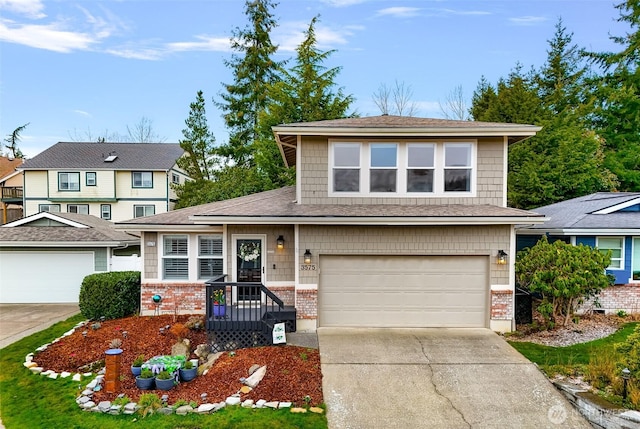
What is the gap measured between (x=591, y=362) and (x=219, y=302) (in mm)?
7895

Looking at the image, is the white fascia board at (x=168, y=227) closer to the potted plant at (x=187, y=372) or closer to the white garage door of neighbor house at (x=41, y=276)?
the potted plant at (x=187, y=372)

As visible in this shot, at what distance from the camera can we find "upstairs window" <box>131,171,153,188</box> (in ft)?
86.7

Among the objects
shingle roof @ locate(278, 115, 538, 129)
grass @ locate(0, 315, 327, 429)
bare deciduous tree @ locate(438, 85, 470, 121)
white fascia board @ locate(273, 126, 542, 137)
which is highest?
bare deciduous tree @ locate(438, 85, 470, 121)

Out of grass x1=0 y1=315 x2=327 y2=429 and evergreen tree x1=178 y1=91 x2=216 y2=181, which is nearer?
grass x1=0 y1=315 x2=327 y2=429

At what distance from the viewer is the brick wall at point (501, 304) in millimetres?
9147

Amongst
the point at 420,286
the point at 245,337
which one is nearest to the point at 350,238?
the point at 420,286

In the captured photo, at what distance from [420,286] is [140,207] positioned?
2350 centimetres

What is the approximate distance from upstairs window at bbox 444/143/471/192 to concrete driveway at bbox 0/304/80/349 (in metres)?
12.1

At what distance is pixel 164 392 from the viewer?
6.22 m

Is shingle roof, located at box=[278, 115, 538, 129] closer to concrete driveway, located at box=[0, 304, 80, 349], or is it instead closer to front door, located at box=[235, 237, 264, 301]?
front door, located at box=[235, 237, 264, 301]

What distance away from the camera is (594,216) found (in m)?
11.6

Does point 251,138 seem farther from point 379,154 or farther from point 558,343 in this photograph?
point 558,343

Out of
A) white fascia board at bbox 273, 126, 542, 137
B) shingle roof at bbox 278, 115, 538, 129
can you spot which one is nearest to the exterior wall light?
white fascia board at bbox 273, 126, 542, 137

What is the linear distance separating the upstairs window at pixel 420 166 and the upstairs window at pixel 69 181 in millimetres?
25703
